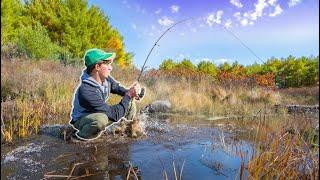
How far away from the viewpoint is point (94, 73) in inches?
153

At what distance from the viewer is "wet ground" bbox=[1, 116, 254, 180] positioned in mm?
3674

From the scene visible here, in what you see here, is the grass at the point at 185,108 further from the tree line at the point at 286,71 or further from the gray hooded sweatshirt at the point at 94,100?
the tree line at the point at 286,71

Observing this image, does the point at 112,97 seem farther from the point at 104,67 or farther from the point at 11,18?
the point at 11,18

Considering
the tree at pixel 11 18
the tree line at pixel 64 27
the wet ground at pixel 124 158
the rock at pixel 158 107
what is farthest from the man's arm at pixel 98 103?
the tree at pixel 11 18

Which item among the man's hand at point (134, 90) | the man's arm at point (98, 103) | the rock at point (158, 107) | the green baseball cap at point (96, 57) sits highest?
the green baseball cap at point (96, 57)

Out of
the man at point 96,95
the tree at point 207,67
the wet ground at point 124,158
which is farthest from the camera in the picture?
the tree at point 207,67

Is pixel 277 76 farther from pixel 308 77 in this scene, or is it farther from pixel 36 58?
pixel 36 58

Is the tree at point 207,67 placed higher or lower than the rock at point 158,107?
higher

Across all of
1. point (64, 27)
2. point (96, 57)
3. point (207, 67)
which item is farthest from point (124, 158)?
point (207, 67)

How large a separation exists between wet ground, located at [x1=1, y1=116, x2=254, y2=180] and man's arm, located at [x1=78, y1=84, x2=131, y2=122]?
550 millimetres

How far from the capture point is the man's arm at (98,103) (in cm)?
379

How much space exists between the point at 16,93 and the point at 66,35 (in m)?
10.1

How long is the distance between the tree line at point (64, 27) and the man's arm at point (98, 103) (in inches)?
446

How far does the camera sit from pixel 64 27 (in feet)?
66.0
